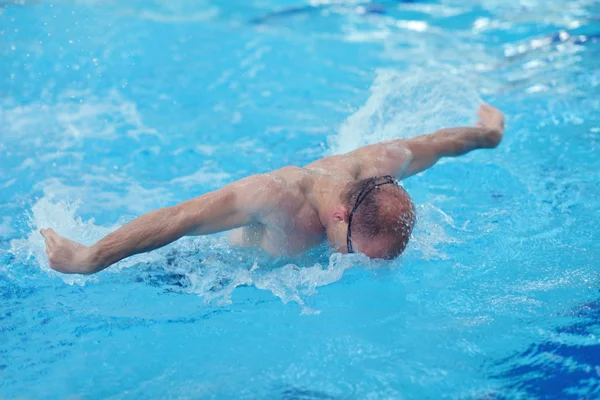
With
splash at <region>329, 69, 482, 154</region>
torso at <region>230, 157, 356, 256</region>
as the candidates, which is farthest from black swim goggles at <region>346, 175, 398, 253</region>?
splash at <region>329, 69, 482, 154</region>

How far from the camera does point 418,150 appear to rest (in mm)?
3619

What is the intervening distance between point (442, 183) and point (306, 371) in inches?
86.6

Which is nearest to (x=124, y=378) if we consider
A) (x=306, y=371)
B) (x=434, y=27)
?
(x=306, y=371)

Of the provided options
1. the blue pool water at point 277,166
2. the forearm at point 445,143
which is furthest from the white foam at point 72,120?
the forearm at point 445,143

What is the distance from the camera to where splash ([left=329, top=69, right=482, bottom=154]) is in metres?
4.92

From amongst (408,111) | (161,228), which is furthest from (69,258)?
(408,111)

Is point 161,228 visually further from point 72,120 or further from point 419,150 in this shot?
point 72,120

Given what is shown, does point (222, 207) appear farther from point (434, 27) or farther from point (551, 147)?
point (434, 27)

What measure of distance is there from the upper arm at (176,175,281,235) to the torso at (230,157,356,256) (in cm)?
7

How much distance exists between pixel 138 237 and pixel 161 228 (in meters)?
0.11

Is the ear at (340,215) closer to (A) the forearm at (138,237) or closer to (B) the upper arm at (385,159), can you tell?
(B) the upper arm at (385,159)

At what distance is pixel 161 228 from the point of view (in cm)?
272

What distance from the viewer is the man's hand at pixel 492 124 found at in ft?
12.9

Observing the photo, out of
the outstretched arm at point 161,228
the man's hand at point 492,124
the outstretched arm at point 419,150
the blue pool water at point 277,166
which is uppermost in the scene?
the outstretched arm at point 161,228
